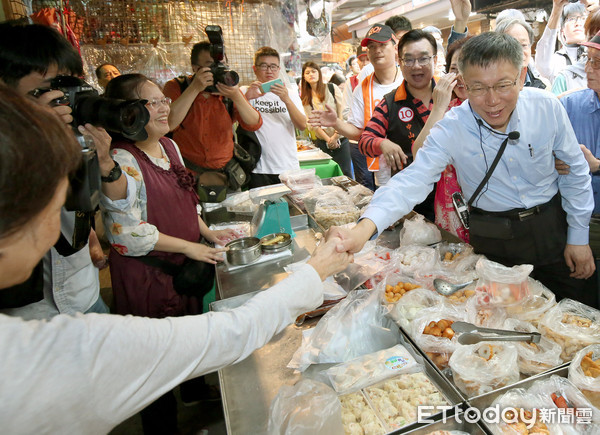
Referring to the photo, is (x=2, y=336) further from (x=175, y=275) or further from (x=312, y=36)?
(x=312, y=36)

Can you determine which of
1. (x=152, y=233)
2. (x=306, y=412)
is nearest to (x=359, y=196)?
(x=152, y=233)

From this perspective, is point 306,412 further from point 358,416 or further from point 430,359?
point 430,359

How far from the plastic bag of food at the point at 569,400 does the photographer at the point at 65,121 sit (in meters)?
1.49

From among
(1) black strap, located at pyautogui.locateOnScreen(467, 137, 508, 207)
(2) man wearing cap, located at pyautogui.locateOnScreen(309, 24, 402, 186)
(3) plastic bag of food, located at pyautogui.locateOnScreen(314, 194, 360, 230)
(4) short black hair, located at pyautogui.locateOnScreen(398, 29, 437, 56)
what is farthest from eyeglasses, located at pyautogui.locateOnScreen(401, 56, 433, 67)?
(1) black strap, located at pyautogui.locateOnScreen(467, 137, 508, 207)

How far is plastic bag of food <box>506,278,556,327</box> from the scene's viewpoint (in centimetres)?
118

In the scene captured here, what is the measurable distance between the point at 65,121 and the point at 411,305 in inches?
52.2

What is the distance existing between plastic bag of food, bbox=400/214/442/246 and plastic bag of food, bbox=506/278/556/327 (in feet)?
1.85

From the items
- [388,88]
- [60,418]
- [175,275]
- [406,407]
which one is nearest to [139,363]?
[60,418]

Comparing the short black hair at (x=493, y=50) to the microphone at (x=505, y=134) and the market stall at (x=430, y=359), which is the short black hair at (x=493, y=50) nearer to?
the microphone at (x=505, y=134)

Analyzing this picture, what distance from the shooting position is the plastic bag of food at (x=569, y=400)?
2.93 ft

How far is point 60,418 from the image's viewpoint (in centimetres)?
56

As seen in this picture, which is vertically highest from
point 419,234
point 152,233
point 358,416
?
point 152,233

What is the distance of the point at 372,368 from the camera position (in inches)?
43.1

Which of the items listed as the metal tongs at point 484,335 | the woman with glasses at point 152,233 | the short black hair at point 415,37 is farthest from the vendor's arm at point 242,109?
the metal tongs at point 484,335
